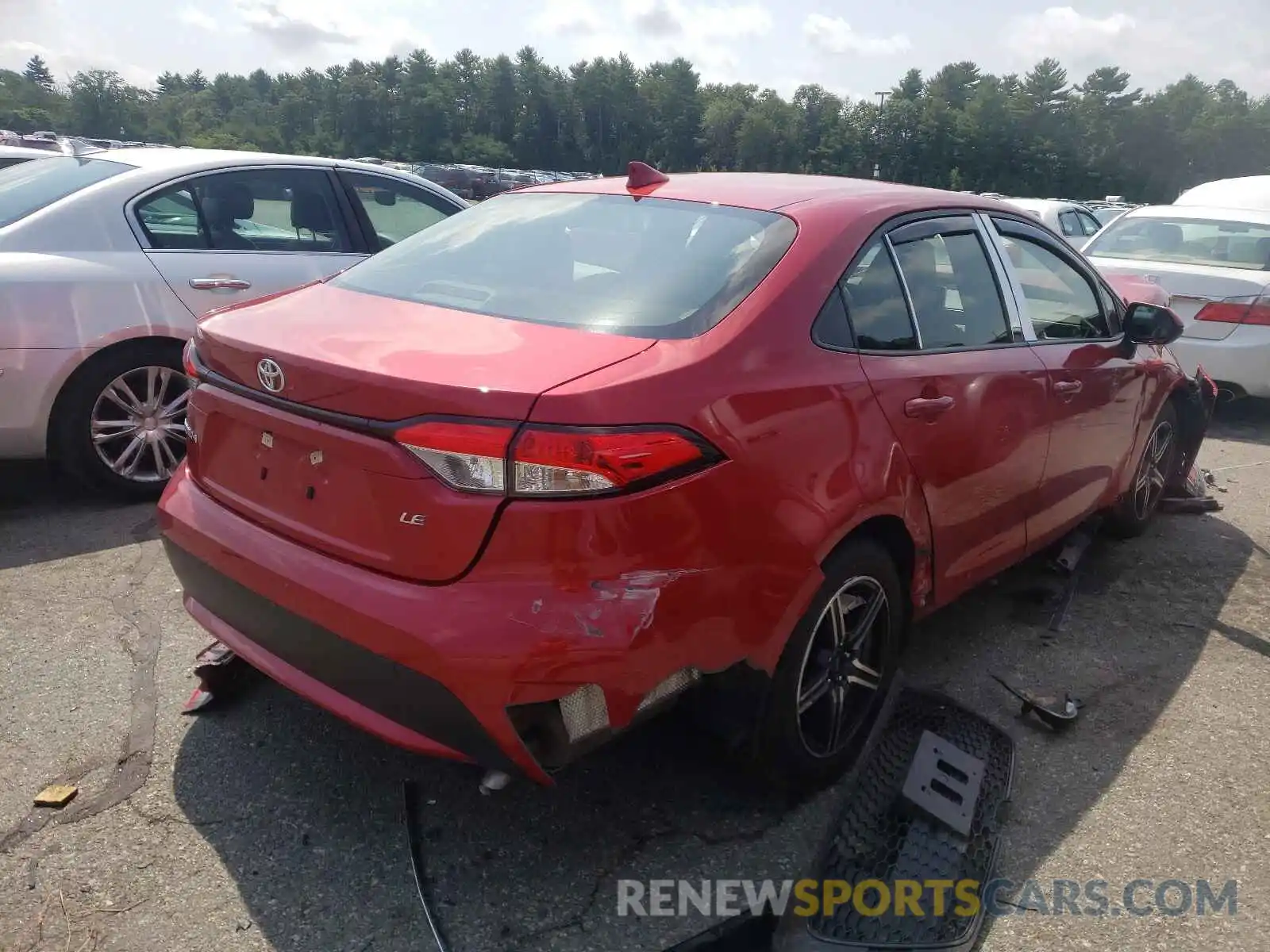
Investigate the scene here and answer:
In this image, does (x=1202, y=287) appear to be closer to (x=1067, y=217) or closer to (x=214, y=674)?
(x=214, y=674)

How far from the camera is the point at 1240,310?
22.2 ft

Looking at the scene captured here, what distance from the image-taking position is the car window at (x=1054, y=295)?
344 cm

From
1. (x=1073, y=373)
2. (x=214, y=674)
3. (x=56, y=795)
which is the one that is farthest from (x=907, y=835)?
(x=56, y=795)

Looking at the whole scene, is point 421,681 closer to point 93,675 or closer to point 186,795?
point 186,795

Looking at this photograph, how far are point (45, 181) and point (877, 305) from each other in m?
4.24

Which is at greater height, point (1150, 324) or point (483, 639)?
point (1150, 324)

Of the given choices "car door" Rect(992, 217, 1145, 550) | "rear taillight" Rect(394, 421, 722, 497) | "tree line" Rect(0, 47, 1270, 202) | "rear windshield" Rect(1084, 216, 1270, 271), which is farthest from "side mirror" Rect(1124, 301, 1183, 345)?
"tree line" Rect(0, 47, 1270, 202)

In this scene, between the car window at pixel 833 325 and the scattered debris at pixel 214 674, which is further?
the scattered debris at pixel 214 674

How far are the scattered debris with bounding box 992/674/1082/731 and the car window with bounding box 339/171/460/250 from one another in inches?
154

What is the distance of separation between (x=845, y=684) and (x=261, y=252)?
375 cm

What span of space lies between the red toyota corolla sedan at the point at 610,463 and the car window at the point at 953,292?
0.04 ft

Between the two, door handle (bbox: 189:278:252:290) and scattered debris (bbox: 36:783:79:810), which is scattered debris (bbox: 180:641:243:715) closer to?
scattered debris (bbox: 36:783:79:810)

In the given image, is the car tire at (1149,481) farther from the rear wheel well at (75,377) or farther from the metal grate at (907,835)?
the rear wheel well at (75,377)

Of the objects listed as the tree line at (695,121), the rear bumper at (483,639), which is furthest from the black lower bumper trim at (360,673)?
the tree line at (695,121)
